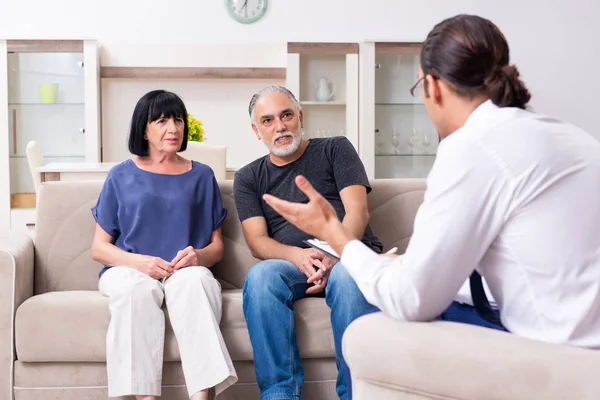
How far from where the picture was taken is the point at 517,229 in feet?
4.19

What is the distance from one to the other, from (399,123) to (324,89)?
61cm

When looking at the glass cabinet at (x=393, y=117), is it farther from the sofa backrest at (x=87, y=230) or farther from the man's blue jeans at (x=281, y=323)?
the man's blue jeans at (x=281, y=323)

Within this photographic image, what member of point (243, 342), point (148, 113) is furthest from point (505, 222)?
point (148, 113)

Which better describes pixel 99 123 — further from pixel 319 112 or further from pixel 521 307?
pixel 521 307

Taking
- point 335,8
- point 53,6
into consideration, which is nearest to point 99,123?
point 53,6

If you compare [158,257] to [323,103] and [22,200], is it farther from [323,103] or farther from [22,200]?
[22,200]

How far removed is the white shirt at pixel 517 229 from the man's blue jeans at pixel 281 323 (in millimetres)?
778

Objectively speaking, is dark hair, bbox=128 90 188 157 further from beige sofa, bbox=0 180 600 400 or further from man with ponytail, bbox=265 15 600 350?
man with ponytail, bbox=265 15 600 350

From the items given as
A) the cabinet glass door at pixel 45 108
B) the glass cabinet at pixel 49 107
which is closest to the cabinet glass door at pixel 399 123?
the glass cabinet at pixel 49 107

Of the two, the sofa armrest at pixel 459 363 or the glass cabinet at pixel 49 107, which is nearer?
the sofa armrest at pixel 459 363

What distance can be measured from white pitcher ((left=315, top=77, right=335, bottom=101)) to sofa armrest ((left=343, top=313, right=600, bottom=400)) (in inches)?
170

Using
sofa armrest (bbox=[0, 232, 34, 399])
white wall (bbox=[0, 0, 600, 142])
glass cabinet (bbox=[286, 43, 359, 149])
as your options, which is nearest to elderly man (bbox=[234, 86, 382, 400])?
sofa armrest (bbox=[0, 232, 34, 399])

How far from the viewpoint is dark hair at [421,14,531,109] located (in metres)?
1.33

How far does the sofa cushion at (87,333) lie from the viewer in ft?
7.32
